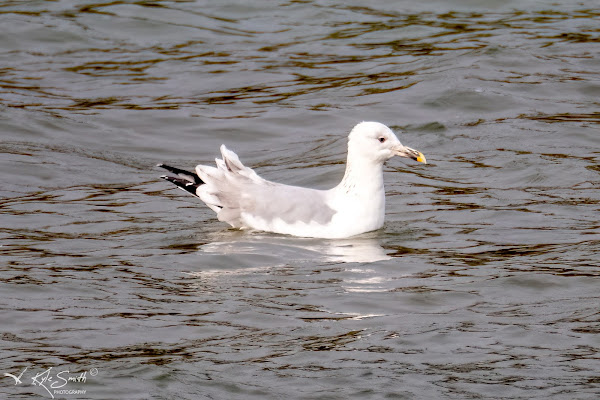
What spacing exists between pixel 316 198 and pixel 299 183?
213cm

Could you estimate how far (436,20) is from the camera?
677 inches

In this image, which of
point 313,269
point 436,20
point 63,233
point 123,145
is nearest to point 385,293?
point 313,269

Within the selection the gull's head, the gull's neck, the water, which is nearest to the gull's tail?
the water

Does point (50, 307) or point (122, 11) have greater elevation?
point (122, 11)

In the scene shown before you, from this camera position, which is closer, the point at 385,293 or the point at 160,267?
the point at 385,293

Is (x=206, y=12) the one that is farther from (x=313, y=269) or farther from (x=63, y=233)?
(x=313, y=269)

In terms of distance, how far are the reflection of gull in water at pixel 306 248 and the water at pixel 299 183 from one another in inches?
1.4

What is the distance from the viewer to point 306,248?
9094 mm

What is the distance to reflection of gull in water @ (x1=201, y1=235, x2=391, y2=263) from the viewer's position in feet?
29.0

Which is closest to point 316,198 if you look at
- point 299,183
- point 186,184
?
point 186,184

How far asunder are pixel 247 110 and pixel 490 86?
3011 mm
